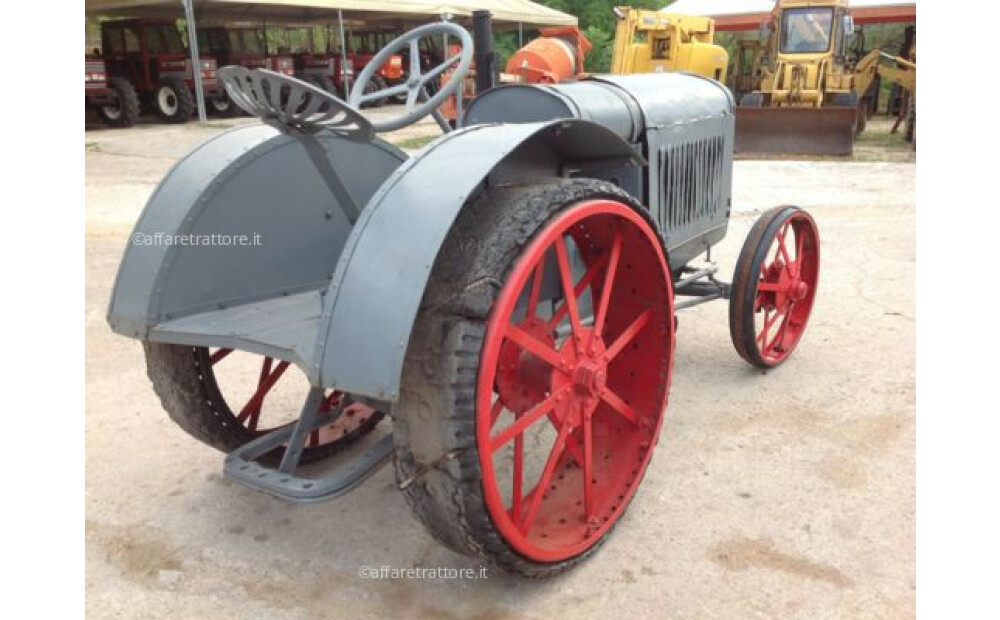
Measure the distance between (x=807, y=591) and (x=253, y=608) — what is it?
1.62 m

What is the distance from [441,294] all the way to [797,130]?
1129 centimetres

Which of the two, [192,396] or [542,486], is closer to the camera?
[542,486]

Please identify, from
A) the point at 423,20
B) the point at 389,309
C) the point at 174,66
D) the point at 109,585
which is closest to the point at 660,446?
the point at 389,309

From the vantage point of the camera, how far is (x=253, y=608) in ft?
7.63

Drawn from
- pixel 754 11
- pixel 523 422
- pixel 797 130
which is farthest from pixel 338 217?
pixel 754 11

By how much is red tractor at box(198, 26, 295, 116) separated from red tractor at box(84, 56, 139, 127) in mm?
2452

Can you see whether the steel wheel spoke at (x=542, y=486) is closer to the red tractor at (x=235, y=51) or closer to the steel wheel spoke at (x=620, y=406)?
the steel wheel spoke at (x=620, y=406)

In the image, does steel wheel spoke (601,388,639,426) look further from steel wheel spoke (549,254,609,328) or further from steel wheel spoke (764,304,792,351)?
steel wheel spoke (764,304,792,351)

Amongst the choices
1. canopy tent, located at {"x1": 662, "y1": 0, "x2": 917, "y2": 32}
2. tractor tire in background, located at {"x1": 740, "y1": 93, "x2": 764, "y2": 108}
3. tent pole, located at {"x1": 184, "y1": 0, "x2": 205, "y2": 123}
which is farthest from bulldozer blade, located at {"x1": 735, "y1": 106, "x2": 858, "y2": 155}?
tent pole, located at {"x1": 184, "y1": 0, "x2": 205, "y2": 123}

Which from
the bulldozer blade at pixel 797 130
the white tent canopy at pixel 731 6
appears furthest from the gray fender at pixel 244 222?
the white tent canopy at pixel 731 6

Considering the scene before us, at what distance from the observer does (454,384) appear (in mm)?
1893

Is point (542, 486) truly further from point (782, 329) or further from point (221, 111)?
point (221, 111)

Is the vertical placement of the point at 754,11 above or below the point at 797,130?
above

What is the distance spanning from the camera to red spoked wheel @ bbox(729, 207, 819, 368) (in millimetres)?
3680
